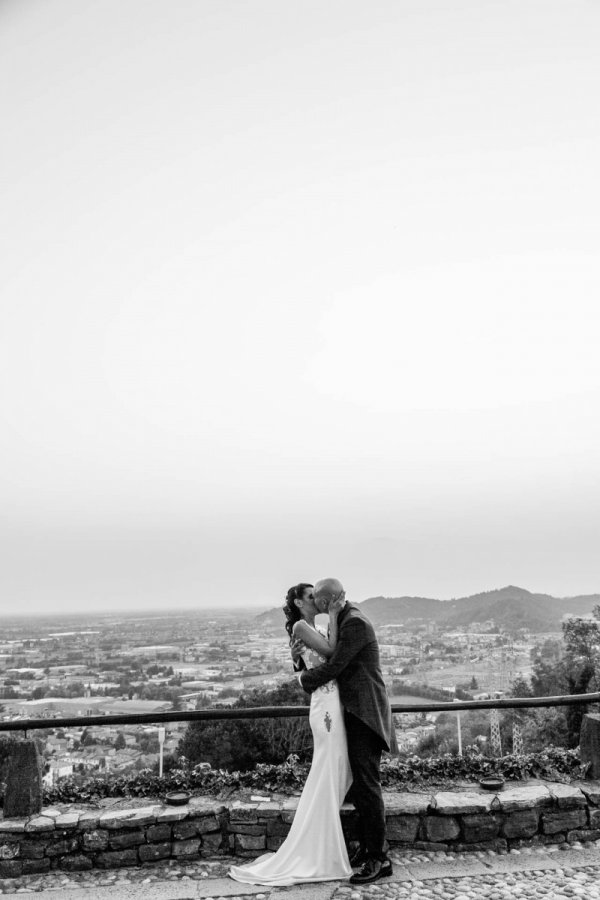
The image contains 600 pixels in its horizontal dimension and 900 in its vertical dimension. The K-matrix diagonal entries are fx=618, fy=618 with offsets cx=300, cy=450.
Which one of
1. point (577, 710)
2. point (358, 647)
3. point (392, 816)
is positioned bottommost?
point (577, 710)

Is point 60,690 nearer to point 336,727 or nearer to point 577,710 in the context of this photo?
point 336,727

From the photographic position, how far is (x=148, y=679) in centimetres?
1035

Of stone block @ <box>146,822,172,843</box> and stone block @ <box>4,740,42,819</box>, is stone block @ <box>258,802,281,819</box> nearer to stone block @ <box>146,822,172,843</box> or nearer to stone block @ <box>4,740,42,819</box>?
stone block @ <box>146,822,172,843</box>

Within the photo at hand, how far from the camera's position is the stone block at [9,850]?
4566mm

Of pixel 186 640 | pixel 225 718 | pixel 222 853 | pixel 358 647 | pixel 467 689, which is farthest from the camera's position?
pixel 186 640

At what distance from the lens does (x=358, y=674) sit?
451 centimetres

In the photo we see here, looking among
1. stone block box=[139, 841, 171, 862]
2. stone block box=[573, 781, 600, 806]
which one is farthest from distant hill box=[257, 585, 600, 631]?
stone block box=[139, 841, 171, 862]

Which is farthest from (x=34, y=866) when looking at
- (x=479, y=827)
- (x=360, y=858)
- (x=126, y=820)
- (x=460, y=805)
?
(x=479, y=827)

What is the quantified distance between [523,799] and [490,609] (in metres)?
10.6

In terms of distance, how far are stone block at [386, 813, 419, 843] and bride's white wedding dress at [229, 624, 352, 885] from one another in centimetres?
58

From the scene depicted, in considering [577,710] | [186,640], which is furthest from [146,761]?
[577,710]

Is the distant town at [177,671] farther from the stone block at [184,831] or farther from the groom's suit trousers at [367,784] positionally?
the groom's suit trousers at [367,784]

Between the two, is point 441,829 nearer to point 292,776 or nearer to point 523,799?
point 523,799

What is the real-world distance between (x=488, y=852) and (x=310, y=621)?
2.29 meters
